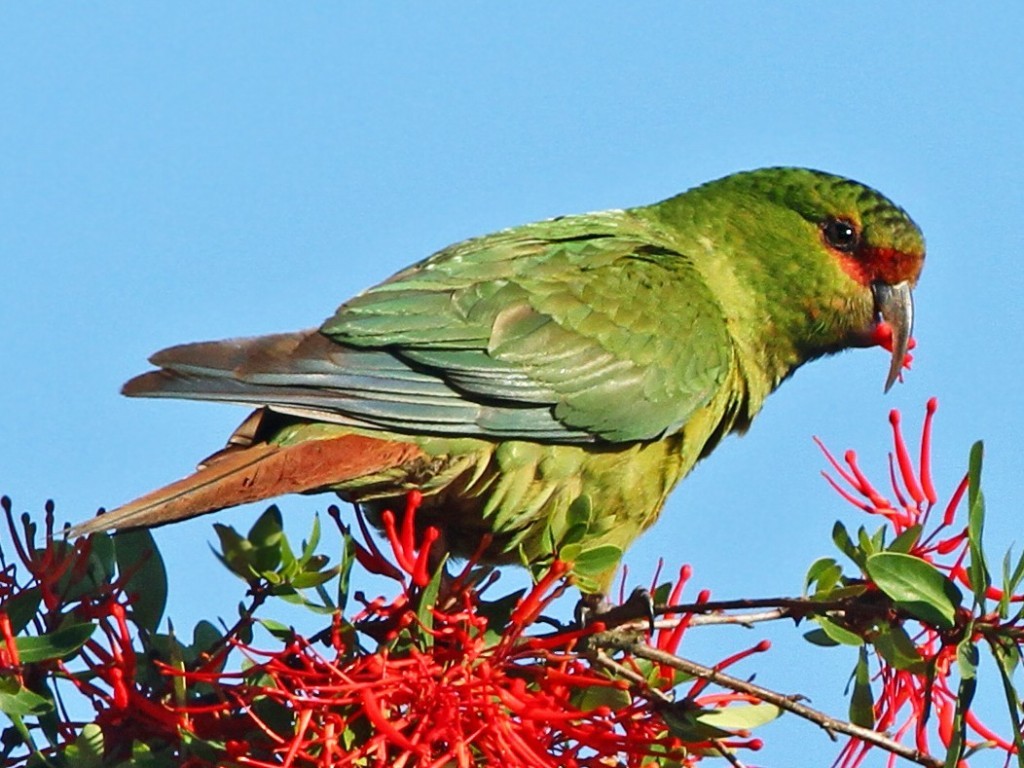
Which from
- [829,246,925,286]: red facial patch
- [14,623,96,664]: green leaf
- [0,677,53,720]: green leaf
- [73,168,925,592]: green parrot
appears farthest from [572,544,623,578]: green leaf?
[829,246,925,286]: red facial patch

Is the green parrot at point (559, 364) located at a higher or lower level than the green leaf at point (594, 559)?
higher

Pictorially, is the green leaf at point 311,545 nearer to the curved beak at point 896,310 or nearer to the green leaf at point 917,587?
the green leaf at point 917,587

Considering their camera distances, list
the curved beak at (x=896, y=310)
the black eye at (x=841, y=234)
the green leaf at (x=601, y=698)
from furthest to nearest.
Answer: the black eye at (x=841, y=234) < the curved beak at (x=896, y=310) < the green leaf at (x=601, y=698)

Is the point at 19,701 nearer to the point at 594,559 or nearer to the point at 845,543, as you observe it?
the point at 594,559

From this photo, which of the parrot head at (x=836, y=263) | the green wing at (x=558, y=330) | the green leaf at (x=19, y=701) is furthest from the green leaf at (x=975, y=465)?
the parrot head at (x=836, y=263)

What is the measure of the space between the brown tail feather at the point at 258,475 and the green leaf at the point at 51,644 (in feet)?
0.67

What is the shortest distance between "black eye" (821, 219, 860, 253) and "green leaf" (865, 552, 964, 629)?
8.41ft

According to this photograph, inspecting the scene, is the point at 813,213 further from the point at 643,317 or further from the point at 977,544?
the point at 977,544

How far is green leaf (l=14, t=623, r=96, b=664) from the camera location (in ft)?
9.42

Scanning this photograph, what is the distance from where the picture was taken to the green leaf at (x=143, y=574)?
321cm

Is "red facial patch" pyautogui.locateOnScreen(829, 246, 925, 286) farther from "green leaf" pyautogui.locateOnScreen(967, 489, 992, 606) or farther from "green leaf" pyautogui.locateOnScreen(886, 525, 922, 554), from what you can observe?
"green leaf" pyautogui.locateOnScreen(967, 489, 992, 606)

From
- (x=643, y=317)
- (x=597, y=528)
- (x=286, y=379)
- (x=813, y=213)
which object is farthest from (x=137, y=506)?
(x=813, y=213)

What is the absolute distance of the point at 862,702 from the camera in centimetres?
304

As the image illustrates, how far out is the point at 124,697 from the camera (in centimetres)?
299
